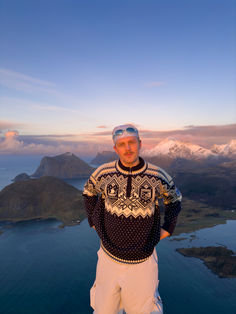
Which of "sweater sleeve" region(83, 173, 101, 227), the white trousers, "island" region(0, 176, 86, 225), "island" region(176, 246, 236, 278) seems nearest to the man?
the white trousers

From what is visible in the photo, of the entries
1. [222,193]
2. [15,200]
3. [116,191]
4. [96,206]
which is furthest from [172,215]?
[222,193]

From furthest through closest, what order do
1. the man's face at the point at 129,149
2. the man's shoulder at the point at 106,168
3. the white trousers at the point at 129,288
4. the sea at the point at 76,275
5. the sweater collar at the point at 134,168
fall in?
the sea at the point at 76,275, the man's shoulder at the point at 106,168, the sweater collar at the point at 134,168, the man's face at the point at 129,149, the white trousers at the point at 129,288

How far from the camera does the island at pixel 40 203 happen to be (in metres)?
81.8

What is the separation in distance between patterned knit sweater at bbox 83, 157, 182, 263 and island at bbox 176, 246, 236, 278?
49948 mm

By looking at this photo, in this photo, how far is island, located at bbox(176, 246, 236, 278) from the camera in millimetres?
43438

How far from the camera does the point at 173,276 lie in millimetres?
45938

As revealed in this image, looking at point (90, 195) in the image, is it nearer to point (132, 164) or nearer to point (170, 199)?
point (132, 164)

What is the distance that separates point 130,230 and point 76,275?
172 ft

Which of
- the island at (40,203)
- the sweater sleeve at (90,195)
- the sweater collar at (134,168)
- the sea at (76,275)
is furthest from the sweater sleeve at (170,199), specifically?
the island at (40,203)

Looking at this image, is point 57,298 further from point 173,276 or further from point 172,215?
point 172,215

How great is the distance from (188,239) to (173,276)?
14834mm

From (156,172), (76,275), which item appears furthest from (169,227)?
(76,275)

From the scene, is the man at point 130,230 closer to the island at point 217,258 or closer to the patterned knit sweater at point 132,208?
the patterned knit sweater at point 132,208

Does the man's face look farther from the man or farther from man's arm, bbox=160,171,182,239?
man's arm, bbox=160,171,182,239
